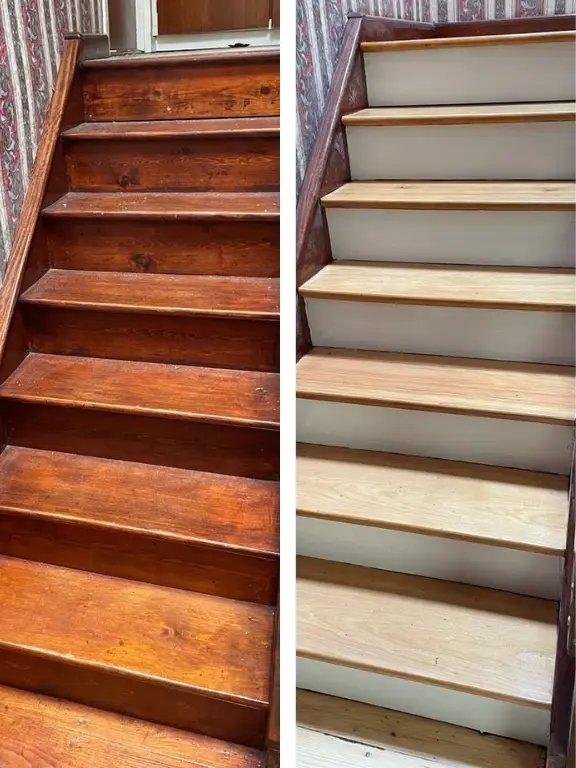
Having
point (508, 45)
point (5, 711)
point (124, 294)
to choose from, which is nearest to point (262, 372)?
point (124, 294)

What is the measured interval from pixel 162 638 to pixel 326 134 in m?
1.49

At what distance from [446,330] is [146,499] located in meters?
0.92

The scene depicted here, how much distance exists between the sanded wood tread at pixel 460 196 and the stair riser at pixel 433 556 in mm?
909

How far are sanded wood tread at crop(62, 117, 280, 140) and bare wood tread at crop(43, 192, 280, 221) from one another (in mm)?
166

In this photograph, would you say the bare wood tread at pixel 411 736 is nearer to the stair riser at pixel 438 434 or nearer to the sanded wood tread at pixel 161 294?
the stair riser at pixel 438 434

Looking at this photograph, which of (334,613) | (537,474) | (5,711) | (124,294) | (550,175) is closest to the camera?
(5,711)

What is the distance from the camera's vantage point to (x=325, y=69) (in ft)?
6.86

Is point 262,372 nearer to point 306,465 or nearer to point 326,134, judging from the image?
point 306,465

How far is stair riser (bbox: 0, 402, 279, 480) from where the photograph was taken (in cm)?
162

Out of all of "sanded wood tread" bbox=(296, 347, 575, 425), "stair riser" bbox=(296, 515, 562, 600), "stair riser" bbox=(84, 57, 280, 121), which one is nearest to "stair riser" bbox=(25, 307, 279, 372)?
"sanded wood tread" bbox=(296, 347, 575, 425)

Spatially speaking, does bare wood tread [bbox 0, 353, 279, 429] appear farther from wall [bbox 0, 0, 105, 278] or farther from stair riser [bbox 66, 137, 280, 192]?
stair riser [bbox 66, 137, 280, 192]

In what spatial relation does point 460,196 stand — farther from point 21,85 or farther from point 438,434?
point 21,85

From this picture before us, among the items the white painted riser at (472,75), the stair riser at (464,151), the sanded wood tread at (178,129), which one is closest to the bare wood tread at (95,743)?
the sanded wood tread at (178,129)

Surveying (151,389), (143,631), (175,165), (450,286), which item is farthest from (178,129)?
(143,631)
